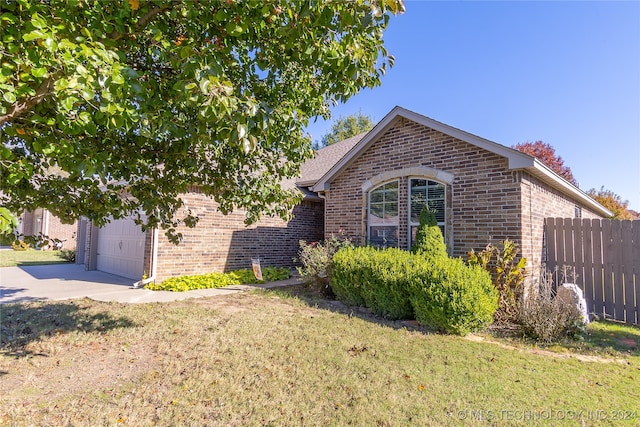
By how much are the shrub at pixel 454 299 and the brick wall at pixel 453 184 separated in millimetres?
1783

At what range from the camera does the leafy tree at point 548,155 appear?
946 inches

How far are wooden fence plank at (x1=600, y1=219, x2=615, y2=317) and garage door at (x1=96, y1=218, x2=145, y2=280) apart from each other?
11.8 metres

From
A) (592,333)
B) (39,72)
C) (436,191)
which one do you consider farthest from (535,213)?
(39,72)

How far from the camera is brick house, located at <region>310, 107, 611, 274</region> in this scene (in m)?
7.14

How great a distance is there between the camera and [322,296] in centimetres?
868

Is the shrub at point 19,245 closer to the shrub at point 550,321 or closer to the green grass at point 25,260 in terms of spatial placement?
the shrub at point 550,321

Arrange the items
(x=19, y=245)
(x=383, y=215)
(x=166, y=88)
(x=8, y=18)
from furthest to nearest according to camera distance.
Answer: (x=383, y=215) < (x=19, y=245) < (x=166, y=88) < (x=8, y=18)

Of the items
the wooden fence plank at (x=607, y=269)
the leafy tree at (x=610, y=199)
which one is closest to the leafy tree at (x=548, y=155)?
the leafy tree at (x=610, y=199)

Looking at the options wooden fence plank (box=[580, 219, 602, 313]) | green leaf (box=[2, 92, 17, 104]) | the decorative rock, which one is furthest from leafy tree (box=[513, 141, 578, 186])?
green leaf (box=[2, 92, 17, 104])

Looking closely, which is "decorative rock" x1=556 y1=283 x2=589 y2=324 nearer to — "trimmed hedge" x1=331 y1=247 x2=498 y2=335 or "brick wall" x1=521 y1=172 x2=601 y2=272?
"brick wall" x1=521 y1=172 x2=601 y2=272

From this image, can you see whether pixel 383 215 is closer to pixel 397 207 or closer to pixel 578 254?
pixel 397 207

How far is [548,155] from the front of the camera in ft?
78.8

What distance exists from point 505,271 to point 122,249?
38.0 ft

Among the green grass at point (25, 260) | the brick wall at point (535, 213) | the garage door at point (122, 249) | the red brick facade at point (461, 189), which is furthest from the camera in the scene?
the green grass at point (25, 260)
